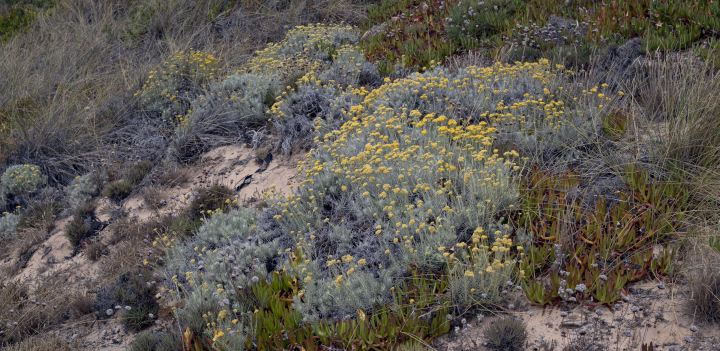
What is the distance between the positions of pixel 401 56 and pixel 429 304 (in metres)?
4.84

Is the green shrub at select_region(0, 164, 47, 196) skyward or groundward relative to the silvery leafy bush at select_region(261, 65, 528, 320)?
groundward

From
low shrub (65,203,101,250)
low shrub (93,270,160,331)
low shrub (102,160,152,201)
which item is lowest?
low shrub (65,203,101,250)

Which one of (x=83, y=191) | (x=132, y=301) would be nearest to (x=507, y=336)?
(x=132, y=301)

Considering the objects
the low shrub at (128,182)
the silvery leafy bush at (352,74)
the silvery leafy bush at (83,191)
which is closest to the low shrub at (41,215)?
the silvery leafy bush at (83,191)

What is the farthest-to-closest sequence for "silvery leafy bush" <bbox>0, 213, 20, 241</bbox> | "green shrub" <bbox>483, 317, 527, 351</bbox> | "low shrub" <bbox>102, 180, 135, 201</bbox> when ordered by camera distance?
"low shrub" <bbox>102, 180, 135, 201</bbox> → "silvery leafy bush" <bbox>0, 213, 20, 241</bbox> → "green shrub" <bbox>483, 317, 527, 351</bbox>

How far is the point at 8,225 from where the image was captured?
19.6 ft

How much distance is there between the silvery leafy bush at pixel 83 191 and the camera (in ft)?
20.5

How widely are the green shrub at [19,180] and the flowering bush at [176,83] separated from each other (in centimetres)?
185

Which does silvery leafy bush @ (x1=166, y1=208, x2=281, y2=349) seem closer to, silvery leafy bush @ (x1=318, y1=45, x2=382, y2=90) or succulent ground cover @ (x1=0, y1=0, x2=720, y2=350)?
succulent ground cover @ (x1=0, y1=0, x2=720, y2=350)

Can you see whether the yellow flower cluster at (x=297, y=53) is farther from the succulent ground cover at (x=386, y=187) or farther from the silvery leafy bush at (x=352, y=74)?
the silvery leafy bush at (x=352, y=74)

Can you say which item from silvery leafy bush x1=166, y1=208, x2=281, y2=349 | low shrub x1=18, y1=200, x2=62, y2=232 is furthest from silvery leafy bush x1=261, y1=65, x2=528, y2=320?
low shrub x1=18, y1=200, x2=62, y2=232

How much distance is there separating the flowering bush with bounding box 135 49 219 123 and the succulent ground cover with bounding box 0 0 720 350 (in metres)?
0.05

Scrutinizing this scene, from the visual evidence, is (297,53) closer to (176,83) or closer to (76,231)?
(176,83)

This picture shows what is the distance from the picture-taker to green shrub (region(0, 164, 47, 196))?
646 cm
